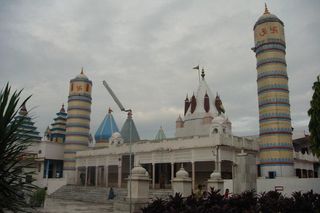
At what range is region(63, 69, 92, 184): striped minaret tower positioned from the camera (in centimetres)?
5078

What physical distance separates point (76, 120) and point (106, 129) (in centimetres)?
788

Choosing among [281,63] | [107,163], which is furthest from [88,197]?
[281,63]

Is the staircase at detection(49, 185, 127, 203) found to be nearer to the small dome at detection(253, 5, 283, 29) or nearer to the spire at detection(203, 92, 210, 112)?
the spire at detection(203, 92, 210, 112)

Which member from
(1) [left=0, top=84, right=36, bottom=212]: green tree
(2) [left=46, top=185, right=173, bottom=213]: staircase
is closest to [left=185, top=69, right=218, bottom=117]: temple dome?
(2) [left=46, top=185, right=173, bottom=213]: staircase

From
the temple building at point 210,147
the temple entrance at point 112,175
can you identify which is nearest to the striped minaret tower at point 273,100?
the temple building at point 210,147

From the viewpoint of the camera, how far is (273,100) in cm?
3628

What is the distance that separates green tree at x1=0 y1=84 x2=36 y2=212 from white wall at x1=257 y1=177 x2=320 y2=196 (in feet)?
77.0

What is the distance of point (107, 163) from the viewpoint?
136ft

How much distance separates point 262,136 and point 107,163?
767 inches

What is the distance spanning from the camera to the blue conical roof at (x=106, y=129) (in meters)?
57.5

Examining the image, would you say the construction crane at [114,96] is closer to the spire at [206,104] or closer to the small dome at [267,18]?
the spire at [206,104]

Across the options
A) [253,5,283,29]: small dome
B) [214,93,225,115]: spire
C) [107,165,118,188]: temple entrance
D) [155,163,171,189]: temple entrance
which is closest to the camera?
[253,5,283,29]: small dome

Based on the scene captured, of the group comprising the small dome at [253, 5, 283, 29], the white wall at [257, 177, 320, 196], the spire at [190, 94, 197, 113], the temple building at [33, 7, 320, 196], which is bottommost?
the white wall at [257, 177, 320, 196]

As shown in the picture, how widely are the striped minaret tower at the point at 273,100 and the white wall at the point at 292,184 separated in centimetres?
654
